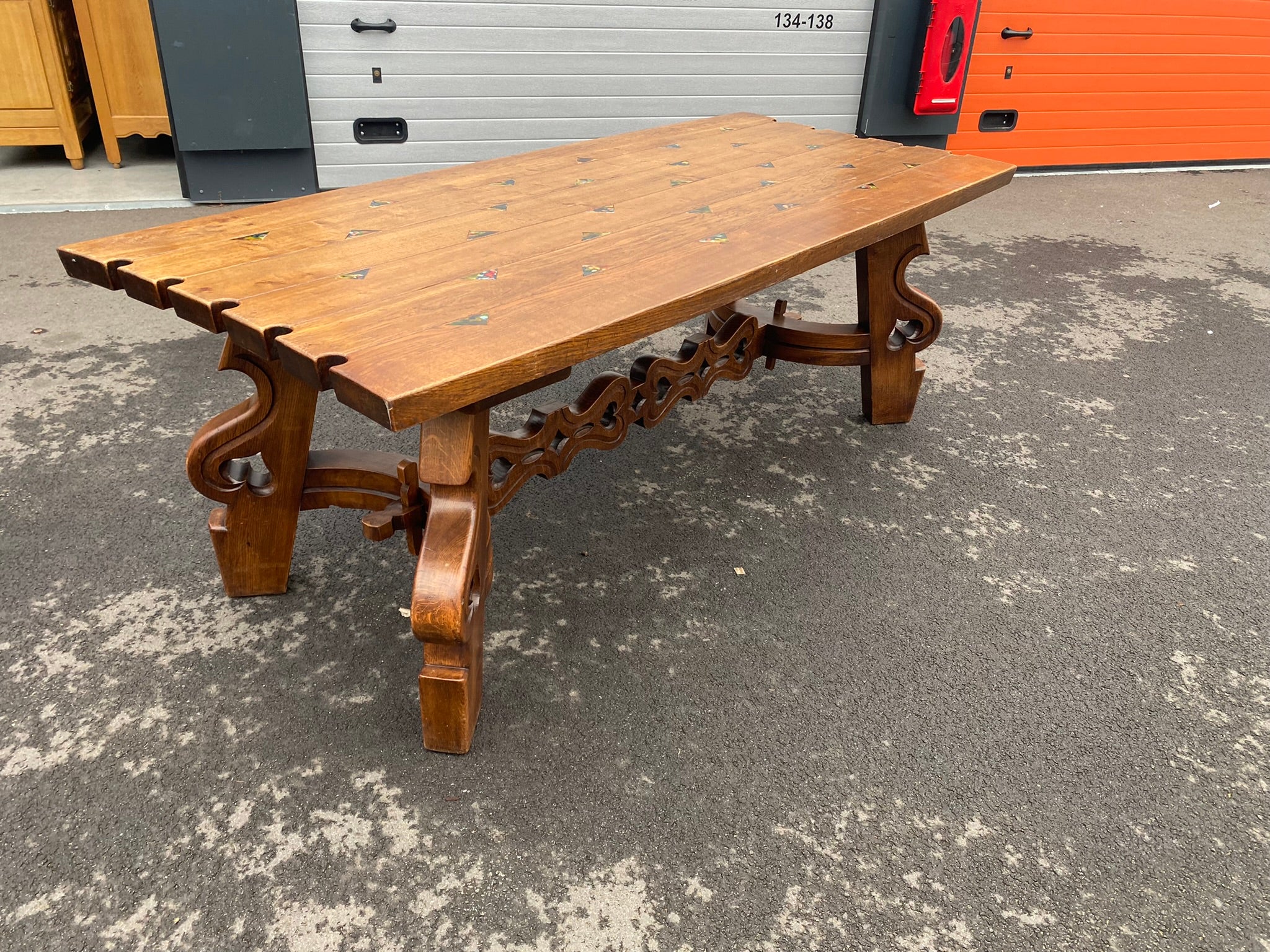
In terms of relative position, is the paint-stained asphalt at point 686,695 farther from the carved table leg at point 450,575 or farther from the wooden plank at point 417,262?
the wooden plank at point 417,262

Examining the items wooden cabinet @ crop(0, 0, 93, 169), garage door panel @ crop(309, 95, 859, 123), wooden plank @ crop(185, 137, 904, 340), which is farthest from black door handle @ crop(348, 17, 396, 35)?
wooden plank @ crop(185, 137, 904, 340)

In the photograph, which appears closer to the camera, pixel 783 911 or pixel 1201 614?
pixel 783 911

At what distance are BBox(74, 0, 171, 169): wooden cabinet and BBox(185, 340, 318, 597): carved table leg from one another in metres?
3.04

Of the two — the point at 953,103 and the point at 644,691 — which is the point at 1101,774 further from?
the point at 953,103

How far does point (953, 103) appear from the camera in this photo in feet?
14.5

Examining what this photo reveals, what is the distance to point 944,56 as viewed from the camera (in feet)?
14.1

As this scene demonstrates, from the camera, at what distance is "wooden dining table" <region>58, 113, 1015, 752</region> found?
1.22 meters

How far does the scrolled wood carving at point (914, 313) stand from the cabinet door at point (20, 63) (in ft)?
12.5

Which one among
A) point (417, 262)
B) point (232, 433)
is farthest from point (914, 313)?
point (232, 433)

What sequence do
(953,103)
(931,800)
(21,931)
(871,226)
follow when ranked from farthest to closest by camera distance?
(953,103), (871,226), (931,800), (21,931)

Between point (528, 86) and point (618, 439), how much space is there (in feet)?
8.96

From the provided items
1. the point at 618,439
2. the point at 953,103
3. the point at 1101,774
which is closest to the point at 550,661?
the point at 618,439

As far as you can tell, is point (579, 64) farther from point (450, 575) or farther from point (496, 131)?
point (450, 575)

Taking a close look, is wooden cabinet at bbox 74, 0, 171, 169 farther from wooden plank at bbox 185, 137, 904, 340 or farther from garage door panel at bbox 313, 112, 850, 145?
wooden plank at bbox 185, 137, 904, 340
